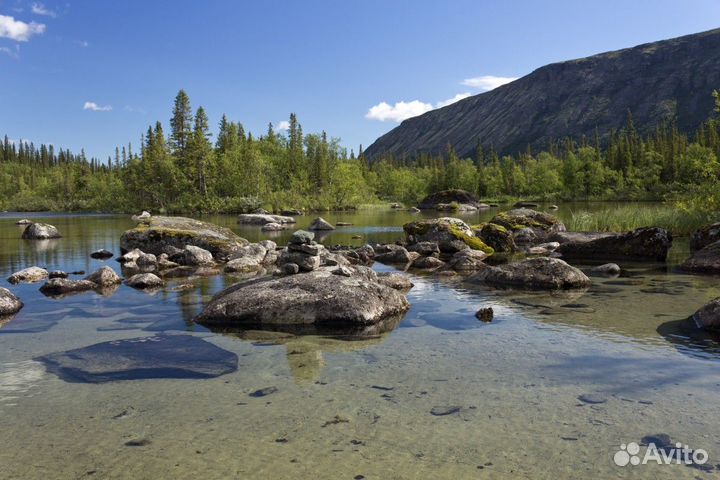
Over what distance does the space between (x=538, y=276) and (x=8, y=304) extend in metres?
14.9

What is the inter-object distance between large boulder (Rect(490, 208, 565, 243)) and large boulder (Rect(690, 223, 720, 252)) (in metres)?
9.44

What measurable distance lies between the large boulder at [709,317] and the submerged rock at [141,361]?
955 centimetres

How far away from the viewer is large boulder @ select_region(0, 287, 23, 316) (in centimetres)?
1290

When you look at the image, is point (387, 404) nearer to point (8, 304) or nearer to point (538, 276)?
point (538, 276)

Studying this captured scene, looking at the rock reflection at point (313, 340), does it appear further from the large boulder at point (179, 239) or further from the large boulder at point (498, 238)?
the large boulder at point (498, 238)

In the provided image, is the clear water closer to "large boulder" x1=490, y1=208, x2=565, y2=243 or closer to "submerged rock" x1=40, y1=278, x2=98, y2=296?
"submerged rock" x1=40, y1=278, x2=98, y2=296

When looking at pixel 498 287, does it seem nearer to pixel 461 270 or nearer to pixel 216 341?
pixel 461 270

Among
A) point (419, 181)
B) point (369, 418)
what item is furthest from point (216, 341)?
point (419, 181)

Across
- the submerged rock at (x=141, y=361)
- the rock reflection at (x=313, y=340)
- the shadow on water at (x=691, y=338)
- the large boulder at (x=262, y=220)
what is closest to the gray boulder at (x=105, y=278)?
the submerged rock at (x=141, y=361)

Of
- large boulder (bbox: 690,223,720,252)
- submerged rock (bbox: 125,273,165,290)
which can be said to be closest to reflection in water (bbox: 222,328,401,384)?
submerged rock (bbox: 125,273,165,290)

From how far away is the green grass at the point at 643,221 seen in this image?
29531 mm

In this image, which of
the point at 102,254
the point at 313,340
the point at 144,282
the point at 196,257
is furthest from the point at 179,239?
the point at 313,340

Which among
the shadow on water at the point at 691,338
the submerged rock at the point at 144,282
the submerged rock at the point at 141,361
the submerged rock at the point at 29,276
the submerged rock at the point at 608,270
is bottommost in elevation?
the shadow on water at the point at 691,338

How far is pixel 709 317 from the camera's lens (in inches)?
422
